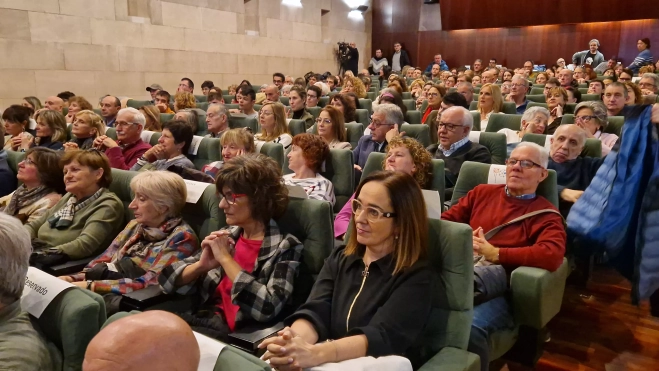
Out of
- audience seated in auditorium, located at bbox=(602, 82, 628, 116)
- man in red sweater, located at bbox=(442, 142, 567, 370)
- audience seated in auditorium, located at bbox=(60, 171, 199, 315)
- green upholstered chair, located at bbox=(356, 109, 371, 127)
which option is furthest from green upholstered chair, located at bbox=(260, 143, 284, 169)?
audience seated in auditorium, located at bbox=(602, 82, 628, 116)

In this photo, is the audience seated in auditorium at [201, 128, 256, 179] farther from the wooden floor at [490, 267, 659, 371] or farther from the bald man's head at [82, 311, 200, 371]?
the bald man's head at [82, 311, 200, 371]

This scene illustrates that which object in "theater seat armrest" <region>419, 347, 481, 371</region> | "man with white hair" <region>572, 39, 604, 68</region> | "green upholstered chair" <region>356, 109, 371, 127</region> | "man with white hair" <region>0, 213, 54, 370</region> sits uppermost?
"man with white hair" <region>572, 39, 604, 68</region>

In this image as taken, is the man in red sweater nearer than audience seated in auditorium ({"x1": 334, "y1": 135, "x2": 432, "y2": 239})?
Yes

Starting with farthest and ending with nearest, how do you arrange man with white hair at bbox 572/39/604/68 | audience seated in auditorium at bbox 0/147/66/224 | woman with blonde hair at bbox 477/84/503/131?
man with white hair at bbox 572/39/604/68, woman with blonde hair at bbox 477/84/503/131, audience seated in auditorium at bbox 0/147/66/224

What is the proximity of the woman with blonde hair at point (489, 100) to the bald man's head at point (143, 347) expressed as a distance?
→ 4.31m

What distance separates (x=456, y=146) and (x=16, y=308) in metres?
2.64

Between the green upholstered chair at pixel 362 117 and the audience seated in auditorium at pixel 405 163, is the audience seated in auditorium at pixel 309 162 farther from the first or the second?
the green upholstered chair at pixel 362 117

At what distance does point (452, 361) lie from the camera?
1386 mm

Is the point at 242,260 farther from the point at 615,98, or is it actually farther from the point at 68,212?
the point at 615,98

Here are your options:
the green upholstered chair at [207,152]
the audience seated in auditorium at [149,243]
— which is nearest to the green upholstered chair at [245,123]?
the green upholstered chair at [207,152]

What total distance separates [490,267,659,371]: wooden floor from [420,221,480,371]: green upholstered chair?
896 millimetres

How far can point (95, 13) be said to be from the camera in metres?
7.71

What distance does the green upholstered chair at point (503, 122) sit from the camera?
14.2 feet

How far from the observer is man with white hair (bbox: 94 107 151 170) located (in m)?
3.58
